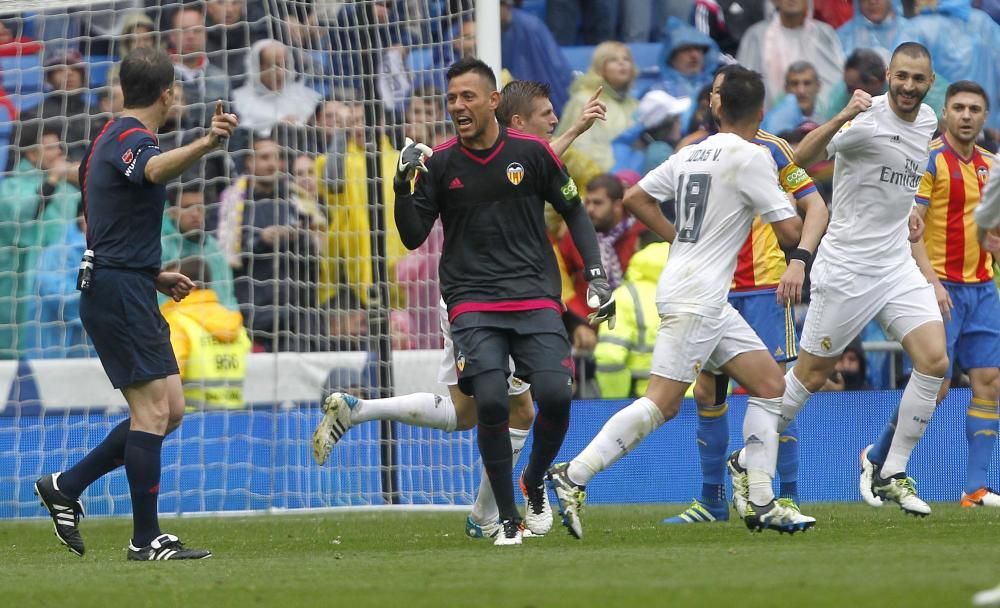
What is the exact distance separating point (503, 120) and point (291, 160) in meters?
4.35

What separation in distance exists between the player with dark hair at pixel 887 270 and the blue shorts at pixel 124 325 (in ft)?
10.9

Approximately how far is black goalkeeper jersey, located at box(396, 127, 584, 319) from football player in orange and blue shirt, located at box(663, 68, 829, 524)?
Result: 3.64ft

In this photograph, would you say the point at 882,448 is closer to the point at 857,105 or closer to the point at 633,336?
the point at 633,336

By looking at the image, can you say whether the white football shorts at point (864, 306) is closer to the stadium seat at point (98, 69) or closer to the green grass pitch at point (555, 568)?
the green grass pitch at point (555, 568)

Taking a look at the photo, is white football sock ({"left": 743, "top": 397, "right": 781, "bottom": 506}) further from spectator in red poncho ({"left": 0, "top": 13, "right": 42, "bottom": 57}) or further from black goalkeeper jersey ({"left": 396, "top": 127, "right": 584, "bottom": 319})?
spectator in red poncho ({"left": 0, "top": 13, "right": 42, "bottom": 57})

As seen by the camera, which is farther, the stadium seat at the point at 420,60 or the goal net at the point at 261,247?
the stadium seat at the point at 420,60

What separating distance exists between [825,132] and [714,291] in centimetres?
113

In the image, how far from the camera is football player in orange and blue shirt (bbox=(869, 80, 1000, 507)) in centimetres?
1056

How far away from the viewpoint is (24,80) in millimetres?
13234

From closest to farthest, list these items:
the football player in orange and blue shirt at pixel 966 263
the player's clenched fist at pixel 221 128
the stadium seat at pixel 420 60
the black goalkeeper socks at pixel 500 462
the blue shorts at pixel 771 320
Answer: the player's clenched fist at pixel 221 128, the black goalkeeper socks at pixel 500 462, the blue shorts at pixel 771 320, the football player in orange and blue shirt at pixel 966 263, the stadium seat at pixel 420 60

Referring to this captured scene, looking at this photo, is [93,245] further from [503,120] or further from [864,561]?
[864,561]

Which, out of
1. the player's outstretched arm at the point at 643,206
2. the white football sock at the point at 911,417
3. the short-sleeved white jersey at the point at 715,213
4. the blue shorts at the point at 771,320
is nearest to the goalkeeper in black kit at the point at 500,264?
the short-sleeved white jersey at the point at 715,213

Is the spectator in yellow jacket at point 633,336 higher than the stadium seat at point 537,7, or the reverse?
the stadium seat at point 537,7

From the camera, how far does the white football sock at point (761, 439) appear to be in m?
7.95
